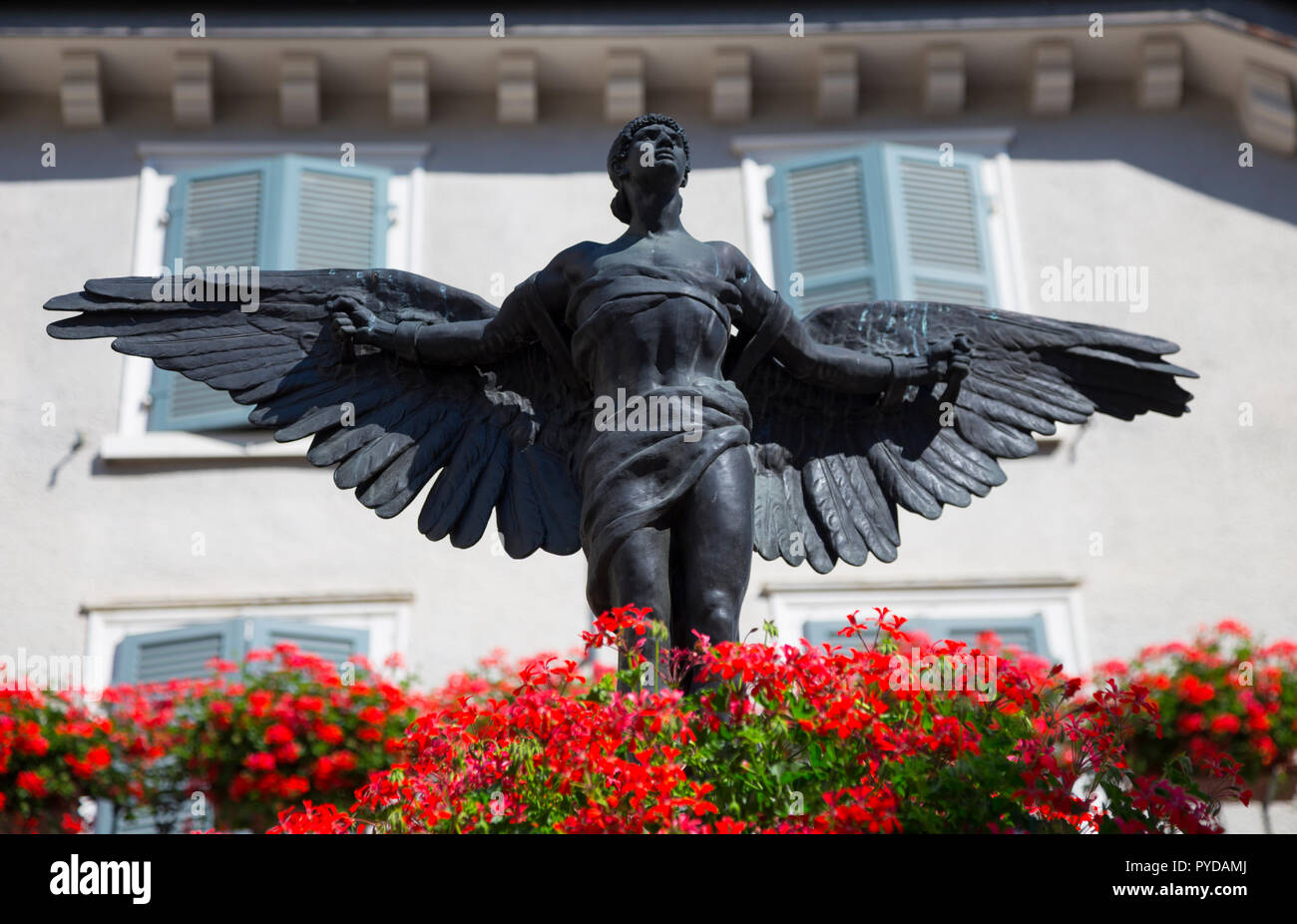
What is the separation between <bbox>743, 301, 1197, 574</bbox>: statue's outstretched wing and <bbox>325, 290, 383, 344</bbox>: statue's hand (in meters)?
1.16

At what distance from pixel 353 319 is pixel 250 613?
16.6 feet

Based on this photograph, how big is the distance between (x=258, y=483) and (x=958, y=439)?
592cm

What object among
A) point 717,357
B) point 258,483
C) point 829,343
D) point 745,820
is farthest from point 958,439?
point 258,483

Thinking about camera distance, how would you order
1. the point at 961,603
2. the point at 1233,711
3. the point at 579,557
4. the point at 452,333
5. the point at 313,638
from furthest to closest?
the point at 579,557
the point at 961,603
the point at 313,638
the point at 1233,711
the point at 452,333

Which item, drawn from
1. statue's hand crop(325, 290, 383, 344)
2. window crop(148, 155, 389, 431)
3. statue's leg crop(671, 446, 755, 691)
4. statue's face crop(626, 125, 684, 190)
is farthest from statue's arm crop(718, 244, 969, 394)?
window crop(148, 155, 389, 431)

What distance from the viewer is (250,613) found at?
10.2 metres

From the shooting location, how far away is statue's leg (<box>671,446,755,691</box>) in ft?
15.8

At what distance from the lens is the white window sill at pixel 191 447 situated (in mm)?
10742

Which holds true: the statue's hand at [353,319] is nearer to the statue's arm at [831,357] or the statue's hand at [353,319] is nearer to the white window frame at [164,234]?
the statue's arm at [831,357]

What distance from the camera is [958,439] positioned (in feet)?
19.0

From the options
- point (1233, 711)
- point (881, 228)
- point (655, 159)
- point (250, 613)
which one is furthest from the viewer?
point (881, 228)

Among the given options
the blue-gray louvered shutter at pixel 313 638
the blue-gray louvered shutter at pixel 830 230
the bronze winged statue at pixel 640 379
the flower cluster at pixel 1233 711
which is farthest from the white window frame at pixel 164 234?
the bronze winged statue at pixel 640 379

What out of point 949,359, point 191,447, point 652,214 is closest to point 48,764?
point 191,447

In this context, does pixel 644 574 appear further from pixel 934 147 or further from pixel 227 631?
pixel 934 147
